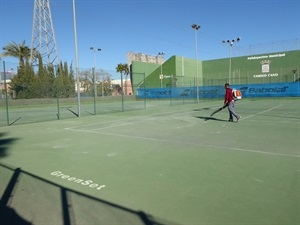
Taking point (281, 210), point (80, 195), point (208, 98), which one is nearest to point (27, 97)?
point (208, 98)

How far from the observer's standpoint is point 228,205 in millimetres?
4133

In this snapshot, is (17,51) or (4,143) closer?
(4,143)

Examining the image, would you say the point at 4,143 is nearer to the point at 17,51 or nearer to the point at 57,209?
the point at 57,209

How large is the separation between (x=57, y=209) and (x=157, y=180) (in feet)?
6.03

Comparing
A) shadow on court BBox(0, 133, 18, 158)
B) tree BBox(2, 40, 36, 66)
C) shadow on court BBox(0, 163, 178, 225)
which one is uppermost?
tree BBox(2, 40, 36, 66)

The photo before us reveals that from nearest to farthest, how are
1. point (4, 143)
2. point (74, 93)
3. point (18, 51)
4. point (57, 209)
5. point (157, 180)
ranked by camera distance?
point (57, 209) < point (157, 180) < point (4, 143) < point (74, 93) < point (18, 51)

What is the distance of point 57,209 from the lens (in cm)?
412

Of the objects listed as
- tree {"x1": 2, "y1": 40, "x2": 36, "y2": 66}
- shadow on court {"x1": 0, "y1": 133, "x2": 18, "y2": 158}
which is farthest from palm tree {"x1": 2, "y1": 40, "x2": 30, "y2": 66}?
shadow on court {"x1": 0, "y1": 133, "x2": 18, "y2": 158}

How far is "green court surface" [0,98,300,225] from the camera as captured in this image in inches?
154

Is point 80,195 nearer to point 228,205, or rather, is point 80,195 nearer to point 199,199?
point 199,199

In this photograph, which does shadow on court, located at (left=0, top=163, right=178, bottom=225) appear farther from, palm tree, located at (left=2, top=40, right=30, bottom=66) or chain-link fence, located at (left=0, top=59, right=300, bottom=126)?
palm tree, located at (left=2, top=40, right=30, bottom=66)

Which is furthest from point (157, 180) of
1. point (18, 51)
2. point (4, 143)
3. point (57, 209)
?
point (18, 51)

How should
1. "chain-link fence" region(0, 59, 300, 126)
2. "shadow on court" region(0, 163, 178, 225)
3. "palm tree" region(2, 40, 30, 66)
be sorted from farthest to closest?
"palm tree" region(2, 40, 30, 66) → "chain-link fence" region(0, 59, 300, 126) → "shadow on court" region(0, 163, 178, 225)

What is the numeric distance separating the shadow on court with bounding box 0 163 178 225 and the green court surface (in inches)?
0.5
